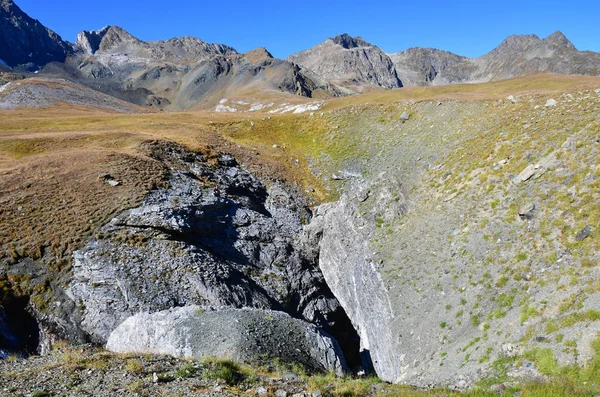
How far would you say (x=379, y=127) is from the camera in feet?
165

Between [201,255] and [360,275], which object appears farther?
[360,275]

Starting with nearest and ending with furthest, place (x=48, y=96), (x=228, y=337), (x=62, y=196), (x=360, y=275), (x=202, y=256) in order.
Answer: (x=228, y=337) < (x=202, y=256) < (x=360, y=275) < (x=62, y=196) < (x=48, y=96)

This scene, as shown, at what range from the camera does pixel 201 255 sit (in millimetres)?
29297

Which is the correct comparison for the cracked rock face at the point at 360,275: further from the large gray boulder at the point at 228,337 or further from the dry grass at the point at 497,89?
the dry grass at the point at 497,89

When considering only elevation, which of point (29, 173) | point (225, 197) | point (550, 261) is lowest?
point (550, 261)

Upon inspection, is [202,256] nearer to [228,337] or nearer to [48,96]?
[228,337]

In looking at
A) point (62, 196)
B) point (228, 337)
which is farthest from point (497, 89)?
point (62, 196)

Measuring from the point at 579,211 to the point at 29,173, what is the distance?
43526 mm

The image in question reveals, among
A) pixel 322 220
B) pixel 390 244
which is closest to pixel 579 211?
pixel 390 244

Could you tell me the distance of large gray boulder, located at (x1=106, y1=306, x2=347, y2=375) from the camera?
18.9 m

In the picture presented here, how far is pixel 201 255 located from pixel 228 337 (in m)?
11.1

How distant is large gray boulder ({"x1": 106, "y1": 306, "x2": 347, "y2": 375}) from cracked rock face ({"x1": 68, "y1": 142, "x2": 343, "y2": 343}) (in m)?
2.89

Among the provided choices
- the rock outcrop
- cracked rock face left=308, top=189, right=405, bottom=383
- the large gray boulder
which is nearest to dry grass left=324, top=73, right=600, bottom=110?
cracked rock face left=308, top=189, right=405, bottom=383

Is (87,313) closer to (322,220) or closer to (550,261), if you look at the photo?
(322,220)
